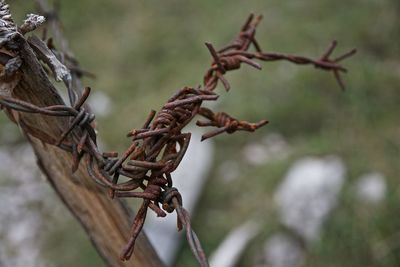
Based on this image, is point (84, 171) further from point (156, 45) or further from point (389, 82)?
point (156, 45)

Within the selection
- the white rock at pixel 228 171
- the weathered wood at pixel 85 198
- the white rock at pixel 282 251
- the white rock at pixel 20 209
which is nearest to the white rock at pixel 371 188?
the white rock at pixel 282 251

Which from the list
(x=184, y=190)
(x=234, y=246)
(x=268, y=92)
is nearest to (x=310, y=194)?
(x=234, y=246)

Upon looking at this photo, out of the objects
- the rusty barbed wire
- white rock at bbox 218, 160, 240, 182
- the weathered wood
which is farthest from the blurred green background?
the rusty barbed wire

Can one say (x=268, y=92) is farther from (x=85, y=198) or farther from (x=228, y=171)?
(x=85, y=198)

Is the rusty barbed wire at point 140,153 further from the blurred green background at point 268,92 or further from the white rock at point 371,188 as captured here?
the white rock at point 371,188

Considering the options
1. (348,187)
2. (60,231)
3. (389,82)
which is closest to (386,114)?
(389,82)
